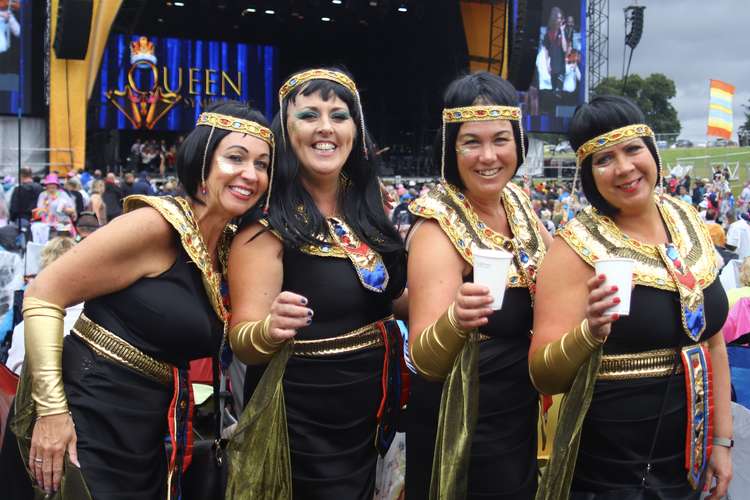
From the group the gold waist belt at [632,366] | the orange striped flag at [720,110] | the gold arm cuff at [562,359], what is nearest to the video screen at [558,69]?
the orange striped flag at [720,110]

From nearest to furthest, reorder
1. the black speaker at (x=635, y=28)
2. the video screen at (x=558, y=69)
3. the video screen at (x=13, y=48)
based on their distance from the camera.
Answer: the video screen at (x=13, y=48), the video screen at (x=558, y=69), the black speaker at (x=635, y=28)

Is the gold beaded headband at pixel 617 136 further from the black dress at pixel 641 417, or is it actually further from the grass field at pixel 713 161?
the grass field at pixel 713 161

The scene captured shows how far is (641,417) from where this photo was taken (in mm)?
2246

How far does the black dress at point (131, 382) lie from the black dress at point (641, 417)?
1226 millimetres

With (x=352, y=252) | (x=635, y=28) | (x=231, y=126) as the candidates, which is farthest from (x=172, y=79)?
(x=352, y=252)

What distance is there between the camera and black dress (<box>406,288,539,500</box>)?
92.5 inches

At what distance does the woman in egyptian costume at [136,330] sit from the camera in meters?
2.14

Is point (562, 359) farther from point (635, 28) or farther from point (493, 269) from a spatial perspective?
point (635, 28)

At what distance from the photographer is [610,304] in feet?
6.14

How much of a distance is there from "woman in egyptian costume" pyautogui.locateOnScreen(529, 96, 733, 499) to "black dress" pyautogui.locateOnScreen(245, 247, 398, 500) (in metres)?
0.61

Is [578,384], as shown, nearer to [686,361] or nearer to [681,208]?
[686,361]

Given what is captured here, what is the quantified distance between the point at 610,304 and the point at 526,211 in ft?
2.87

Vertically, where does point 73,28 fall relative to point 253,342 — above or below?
above

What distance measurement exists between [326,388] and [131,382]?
61 centimetres
